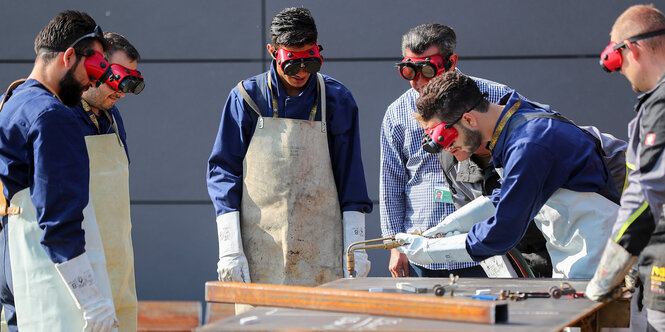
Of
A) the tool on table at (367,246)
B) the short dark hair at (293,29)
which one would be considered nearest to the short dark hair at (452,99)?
the tool on table at (367,246)

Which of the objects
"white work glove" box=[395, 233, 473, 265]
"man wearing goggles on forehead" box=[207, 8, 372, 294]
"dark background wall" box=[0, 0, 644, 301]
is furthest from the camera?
"dark background wall" box=[0, 0, 644, 301]

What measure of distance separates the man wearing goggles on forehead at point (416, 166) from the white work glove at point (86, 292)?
1575 millimetres

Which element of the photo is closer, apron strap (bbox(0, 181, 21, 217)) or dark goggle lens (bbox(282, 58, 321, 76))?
apron strap (bbox(0, 181, 21, 217))

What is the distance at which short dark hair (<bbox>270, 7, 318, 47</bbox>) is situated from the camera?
3.61 meters

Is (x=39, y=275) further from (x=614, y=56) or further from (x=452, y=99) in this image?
(x=614, y=56)

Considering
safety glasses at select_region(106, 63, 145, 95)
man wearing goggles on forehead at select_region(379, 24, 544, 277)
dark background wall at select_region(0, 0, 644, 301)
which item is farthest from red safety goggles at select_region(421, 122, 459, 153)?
dark background wall at select_region(0, 0, 644, 301)

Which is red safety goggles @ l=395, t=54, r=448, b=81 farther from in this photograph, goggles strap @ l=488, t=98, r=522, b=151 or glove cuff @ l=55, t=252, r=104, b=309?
glove cuff @ l=55, t=252, r=104, b=309

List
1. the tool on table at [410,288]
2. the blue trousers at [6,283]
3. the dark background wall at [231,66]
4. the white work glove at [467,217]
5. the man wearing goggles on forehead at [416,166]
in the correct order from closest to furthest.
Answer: the tool on table at [410,288], the blue trousers at [6,283], the white work glove at [467,217], the man wearing goggles on forehead at [416,166], the dark background wall at [231,66]

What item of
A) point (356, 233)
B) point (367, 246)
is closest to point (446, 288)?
point (367, 246)

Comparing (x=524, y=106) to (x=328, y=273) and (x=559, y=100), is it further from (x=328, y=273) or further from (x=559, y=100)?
(x=559, y=100)

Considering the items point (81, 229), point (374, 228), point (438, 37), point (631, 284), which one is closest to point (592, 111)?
point (374, 228)

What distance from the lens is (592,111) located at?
235 inches

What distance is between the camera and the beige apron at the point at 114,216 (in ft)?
11.6

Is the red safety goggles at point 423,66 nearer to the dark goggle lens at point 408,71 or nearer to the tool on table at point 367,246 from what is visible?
the dark goggle lens at point 408,71
